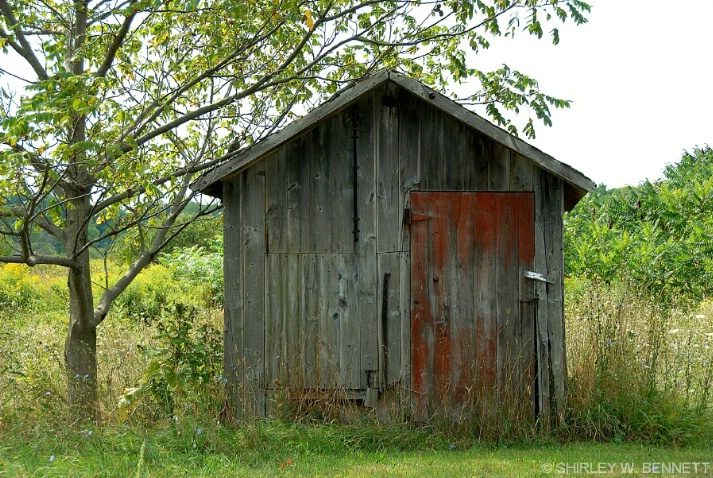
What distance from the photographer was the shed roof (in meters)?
8.11

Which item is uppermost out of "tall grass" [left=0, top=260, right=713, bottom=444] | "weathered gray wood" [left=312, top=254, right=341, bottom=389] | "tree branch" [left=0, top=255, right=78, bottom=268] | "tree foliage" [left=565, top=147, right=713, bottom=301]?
"tree foliage" [left=565, top=147, right=713, bottom=301]

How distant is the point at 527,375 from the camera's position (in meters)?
8.45

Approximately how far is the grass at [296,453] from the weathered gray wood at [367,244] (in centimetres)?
83


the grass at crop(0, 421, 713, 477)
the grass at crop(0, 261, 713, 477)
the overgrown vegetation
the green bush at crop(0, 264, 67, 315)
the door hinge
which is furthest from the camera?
the green bush at crop(0, 264, 67, 315)

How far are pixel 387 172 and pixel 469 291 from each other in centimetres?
164

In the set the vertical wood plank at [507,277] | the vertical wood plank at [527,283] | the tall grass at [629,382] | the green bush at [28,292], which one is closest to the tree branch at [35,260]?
the vertical wood plank at [507,277]

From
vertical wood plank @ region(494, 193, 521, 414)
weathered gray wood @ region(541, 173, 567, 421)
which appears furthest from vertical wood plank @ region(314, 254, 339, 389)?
weathered gray wood @ region(541, 173, 567, 421)

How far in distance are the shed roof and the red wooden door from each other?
545 mm

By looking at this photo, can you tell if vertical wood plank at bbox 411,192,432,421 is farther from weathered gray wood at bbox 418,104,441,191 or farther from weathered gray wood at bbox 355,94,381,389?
weathered gray wood at bbox 355,94,381,389

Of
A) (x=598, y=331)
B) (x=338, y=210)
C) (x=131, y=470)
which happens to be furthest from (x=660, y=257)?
(x=131, y=470)

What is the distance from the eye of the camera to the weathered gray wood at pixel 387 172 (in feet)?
27.8

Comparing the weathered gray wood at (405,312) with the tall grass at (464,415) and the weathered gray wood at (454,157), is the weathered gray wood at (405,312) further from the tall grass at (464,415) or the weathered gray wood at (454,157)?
the weathered gray wood at (454,157)

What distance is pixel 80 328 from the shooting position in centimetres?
898

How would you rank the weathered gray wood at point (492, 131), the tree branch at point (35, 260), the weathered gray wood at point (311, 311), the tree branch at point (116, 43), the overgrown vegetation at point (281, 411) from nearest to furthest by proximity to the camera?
1. the overgrown vegetation at point (281, 411)
2. the tree branch at point (35, 260)
3. the tree branch at point (116, 43)
4. the weathered gray wood at point (492, 131)
5. the weathered gray wood at point (311, 311)
